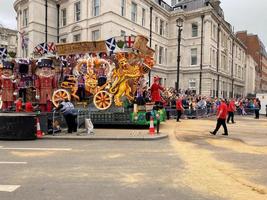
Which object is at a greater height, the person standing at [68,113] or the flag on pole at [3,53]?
the flag on pole at [3,53]

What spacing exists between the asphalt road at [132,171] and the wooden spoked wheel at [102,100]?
17.8ft

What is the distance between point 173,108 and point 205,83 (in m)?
27.4

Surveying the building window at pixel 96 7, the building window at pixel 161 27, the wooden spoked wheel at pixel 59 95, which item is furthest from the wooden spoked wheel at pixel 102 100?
the building window at pixel 161 27

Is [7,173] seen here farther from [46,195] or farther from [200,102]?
[200,102]

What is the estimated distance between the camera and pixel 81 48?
62.2 feet

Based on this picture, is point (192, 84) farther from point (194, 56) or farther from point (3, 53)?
point (3, 53)

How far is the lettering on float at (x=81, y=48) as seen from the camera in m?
18.6

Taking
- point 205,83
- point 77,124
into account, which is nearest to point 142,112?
point 77,124

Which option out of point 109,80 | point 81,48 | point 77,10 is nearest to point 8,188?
point 109,80

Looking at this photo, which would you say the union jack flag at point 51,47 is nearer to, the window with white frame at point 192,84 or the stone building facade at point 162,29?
the stone building facade at point 162,29

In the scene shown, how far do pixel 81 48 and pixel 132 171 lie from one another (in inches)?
469

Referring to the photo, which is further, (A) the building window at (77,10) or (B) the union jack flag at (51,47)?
(A) the building window at (77,10)

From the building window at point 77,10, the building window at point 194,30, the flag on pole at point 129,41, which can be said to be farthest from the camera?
the building window at point 194,30

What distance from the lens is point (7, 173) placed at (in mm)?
7914
